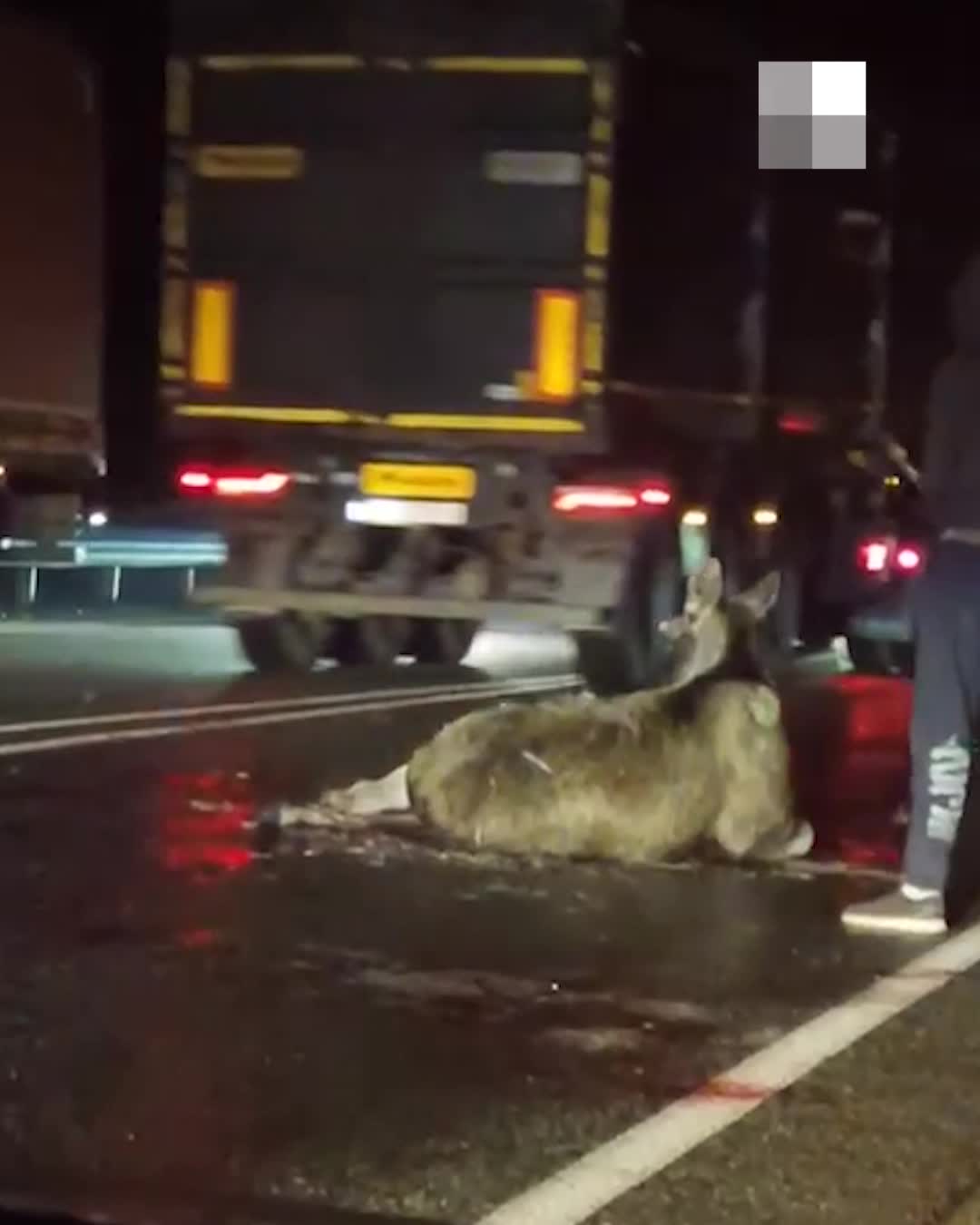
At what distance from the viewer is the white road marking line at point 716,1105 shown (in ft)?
17.0

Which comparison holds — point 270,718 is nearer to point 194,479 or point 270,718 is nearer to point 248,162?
point 194,479

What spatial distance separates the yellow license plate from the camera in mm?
15820

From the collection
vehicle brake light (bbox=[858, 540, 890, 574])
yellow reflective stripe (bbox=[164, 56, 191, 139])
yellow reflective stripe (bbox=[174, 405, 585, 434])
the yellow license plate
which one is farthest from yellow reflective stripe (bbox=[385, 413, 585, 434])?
vehicle brake light (bbox=[858, 540, 890, 574])

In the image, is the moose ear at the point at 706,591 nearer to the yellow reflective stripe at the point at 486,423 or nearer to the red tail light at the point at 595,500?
the yellow reflective stripe at the point at 486,423

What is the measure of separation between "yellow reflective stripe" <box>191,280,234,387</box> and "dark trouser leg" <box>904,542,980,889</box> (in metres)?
8.29

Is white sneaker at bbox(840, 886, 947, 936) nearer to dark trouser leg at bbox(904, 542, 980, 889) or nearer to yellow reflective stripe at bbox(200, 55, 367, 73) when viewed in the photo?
dark trouser leg at bbox(904, 542, 980, 889)

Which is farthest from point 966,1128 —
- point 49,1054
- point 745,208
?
point 745,208

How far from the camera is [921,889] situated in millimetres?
8234

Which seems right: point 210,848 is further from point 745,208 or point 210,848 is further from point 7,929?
point 745,208

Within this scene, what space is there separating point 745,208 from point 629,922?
9952mm

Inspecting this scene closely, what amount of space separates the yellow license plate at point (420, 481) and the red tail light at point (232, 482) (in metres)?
0.55

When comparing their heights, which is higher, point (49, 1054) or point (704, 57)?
point (704, 57)

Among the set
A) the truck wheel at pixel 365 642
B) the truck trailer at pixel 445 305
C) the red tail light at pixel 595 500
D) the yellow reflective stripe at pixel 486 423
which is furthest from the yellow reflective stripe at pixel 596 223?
the truck wheel at pixel 365 642

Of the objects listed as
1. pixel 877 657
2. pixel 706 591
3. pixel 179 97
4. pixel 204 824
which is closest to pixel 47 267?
pixel 179 97
